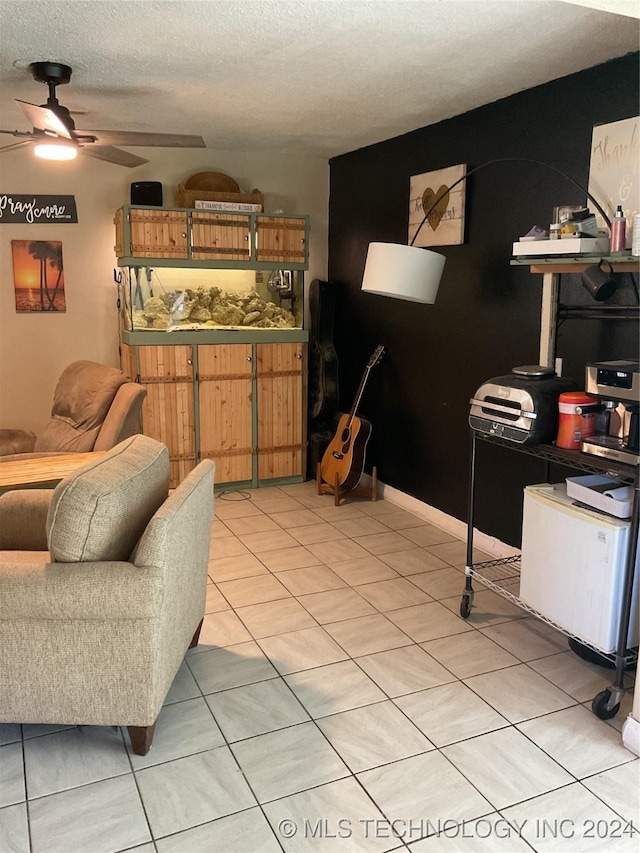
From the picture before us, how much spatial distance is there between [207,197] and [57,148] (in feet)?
5.34

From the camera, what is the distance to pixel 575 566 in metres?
2.57

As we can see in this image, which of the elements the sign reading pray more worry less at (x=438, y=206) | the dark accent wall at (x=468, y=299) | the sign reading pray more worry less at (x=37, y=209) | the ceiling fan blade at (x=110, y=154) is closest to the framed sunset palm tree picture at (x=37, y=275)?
the sign reading pray more worry less at (x=37, y=209)

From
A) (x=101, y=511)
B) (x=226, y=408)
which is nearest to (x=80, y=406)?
(x=226, y=408)

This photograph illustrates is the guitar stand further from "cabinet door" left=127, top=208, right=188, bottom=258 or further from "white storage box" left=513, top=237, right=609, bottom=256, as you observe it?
"white storage box" left=513, top=237, right=609, bottom=256

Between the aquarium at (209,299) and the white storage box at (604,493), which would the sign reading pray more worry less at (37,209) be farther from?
the white storage box at (604,493)

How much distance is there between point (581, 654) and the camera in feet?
9.10

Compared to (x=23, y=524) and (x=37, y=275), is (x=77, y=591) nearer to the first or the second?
(x=23, y=524)

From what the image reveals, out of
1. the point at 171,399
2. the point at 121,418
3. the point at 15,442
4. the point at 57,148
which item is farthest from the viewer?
the point at 171,399

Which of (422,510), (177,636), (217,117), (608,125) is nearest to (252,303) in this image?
(217,117)

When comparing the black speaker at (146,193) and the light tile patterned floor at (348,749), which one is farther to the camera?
the black speaker at (146,193)

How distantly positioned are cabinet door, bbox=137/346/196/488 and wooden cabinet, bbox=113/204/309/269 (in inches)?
23.9

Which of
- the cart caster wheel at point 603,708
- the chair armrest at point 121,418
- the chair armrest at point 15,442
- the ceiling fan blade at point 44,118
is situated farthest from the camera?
the chair armrest at point 15,442

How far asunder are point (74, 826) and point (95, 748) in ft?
1.08

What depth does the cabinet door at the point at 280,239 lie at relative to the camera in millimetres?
4820
